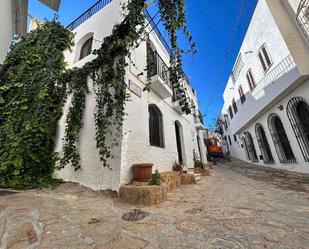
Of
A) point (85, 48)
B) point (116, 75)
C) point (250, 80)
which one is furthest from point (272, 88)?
point (85, 48)

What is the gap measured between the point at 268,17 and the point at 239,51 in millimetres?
3714

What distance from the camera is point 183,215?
2.62 metres

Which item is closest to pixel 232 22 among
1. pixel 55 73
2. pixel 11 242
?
pixel 55 73

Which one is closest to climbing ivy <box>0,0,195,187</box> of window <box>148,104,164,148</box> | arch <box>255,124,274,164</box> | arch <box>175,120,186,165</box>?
window <box>148,104,164,148</box>

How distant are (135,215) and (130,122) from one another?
7.62ft

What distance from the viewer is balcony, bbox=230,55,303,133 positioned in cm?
595

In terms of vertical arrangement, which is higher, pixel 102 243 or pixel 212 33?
pixel 212 33

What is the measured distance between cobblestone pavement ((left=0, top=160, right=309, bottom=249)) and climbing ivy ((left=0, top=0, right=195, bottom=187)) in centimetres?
123

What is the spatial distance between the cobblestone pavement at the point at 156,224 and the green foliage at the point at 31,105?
1.37 meters

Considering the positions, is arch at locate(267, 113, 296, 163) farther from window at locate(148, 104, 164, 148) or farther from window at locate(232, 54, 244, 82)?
window at locate(148, 104, 164, 148)

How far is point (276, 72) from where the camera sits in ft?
22.6

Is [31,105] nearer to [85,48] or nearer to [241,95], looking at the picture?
[85,48]

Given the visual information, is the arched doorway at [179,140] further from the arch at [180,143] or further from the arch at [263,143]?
the arch at [263,143]

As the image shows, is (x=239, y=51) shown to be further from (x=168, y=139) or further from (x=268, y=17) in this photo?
(x=168, y=139)
